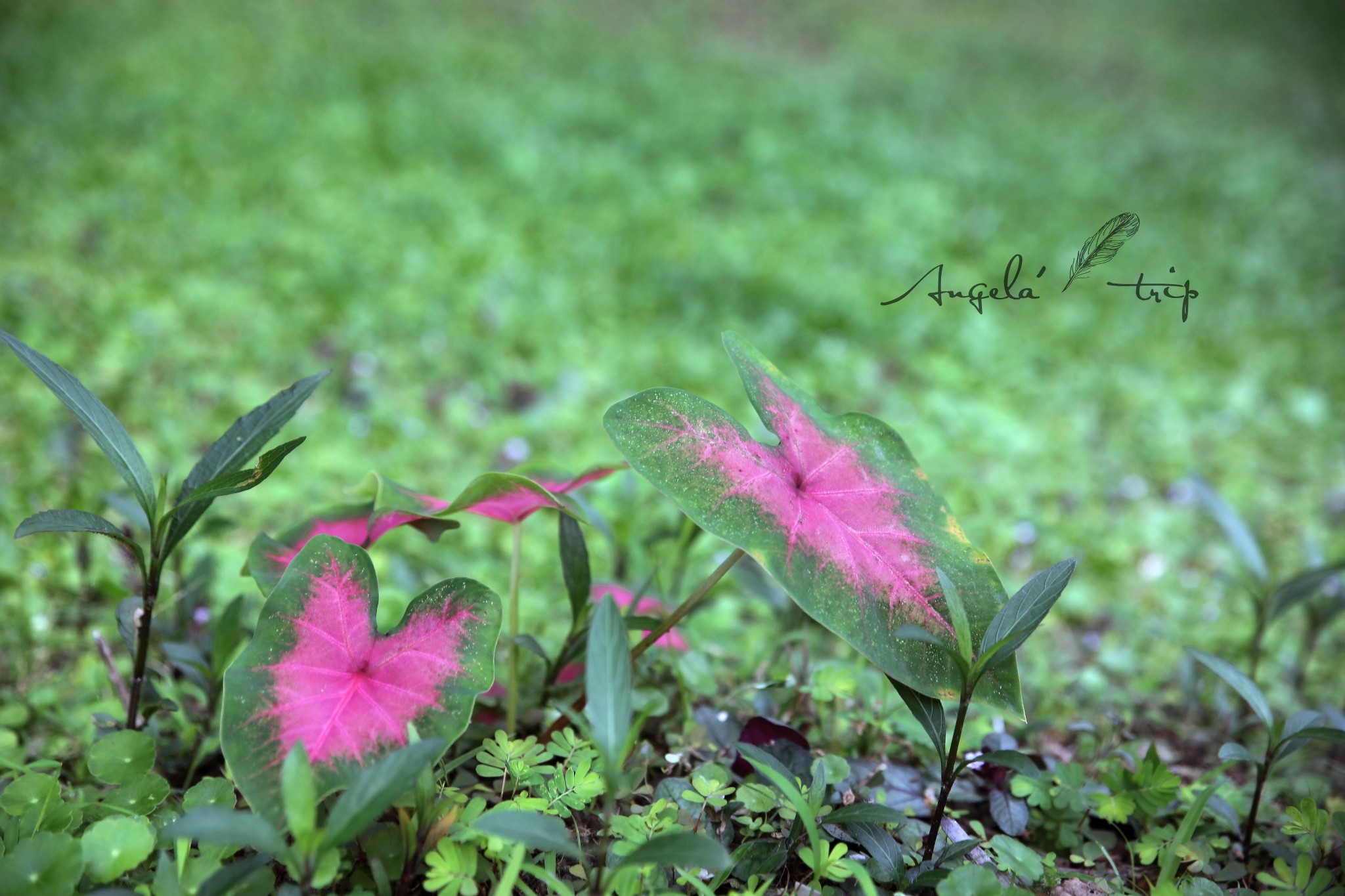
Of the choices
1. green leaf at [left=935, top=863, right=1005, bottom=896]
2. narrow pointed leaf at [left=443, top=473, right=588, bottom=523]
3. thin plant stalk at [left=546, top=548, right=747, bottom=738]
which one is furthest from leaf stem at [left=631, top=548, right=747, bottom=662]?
green leaf at [left=935, top=863, right=1005, bottom=896]

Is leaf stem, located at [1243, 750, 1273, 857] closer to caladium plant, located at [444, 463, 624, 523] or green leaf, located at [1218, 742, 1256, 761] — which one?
green leaf, located at [1218, 742, 1256, 761]

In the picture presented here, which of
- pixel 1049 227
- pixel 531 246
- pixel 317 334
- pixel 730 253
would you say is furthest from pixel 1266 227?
pixel 317 334

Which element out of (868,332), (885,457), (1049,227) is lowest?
(885,457)

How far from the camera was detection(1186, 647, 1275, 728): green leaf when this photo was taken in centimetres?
104

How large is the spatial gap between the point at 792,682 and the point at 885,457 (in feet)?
1.31

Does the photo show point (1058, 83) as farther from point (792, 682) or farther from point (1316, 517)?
point (792, 682)

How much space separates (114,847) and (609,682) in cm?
49

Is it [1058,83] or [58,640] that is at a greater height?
[1058,83]

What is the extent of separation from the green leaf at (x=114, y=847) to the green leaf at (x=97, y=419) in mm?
308

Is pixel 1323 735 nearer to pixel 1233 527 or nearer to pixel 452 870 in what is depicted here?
pixel 1233 527

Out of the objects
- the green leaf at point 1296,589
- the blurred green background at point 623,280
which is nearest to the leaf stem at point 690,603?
the blurred green background at point 623,280

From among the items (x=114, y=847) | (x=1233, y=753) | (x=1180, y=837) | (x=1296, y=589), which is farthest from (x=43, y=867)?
(x=1296, y=589)

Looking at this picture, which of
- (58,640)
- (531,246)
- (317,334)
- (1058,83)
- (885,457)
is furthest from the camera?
(1058,83)

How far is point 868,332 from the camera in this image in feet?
11.5
